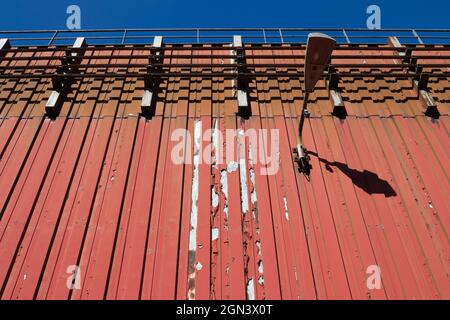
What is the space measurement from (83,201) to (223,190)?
1.84m

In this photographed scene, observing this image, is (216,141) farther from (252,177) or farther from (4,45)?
(4,45)

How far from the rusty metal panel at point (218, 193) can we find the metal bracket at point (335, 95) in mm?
112

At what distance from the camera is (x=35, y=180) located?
5.15 metres

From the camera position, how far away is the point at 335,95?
21.9 ft

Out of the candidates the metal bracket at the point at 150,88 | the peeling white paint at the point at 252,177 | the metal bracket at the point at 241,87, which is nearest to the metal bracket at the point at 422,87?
the metal bracket at the point at 241,87

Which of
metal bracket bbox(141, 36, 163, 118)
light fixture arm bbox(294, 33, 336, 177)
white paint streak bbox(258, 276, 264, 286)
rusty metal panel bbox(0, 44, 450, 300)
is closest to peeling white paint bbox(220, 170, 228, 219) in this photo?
rusty metal panel bbox(0, 44, 450, 300)

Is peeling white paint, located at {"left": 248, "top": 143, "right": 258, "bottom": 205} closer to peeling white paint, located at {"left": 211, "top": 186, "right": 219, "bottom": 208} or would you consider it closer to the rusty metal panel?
the rusty metal panel

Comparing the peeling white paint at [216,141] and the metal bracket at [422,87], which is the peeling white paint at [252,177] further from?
the metal bracket at [422,87]

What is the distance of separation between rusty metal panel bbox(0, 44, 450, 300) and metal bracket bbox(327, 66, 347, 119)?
0.11 metres

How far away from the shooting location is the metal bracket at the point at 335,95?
6.36m

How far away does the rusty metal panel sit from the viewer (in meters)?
4.07

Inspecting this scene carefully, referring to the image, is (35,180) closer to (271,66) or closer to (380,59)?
(271,66)

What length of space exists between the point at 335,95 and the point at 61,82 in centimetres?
499
